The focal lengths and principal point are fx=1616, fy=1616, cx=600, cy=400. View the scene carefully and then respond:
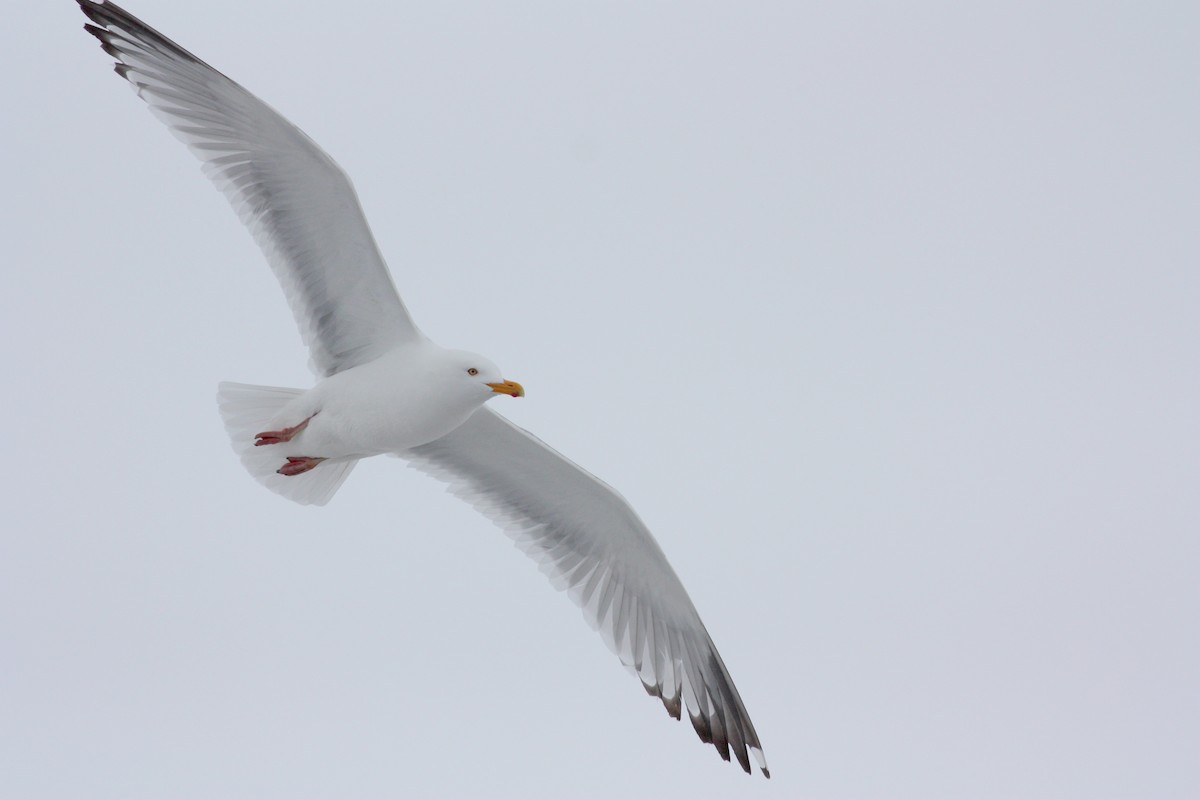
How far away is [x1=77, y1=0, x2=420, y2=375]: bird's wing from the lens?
7906mm

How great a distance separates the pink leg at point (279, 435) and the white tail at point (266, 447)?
0.18 meters

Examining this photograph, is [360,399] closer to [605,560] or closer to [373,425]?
[373,425]

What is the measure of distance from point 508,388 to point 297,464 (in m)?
1.34

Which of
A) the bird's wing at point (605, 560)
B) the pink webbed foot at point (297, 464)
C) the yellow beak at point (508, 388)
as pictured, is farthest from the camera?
the bird's wing at point (605, 560)

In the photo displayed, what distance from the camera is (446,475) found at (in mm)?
9266

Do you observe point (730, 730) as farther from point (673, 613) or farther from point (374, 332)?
point (374, 332)

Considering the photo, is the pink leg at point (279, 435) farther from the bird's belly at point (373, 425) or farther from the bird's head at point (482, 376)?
the bird's head at point (482, 376)

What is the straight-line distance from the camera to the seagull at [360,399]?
796 cm

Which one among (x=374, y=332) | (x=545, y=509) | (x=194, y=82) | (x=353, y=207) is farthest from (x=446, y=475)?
(x=194, y=82)

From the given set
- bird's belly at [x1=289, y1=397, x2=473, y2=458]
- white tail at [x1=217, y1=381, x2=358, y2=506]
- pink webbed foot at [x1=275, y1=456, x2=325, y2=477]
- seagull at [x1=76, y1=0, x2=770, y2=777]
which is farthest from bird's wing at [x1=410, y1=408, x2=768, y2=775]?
pink webbed foot at [x1=275, y1=456, x2=325, y2=477]

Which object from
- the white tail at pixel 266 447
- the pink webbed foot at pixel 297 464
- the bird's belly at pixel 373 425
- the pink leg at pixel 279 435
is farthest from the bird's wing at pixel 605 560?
the pink leg at pixel 279 435

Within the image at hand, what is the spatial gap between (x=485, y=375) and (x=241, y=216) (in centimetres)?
153

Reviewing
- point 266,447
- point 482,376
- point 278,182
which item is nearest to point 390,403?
point 482,376

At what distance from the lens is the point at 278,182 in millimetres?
8086
